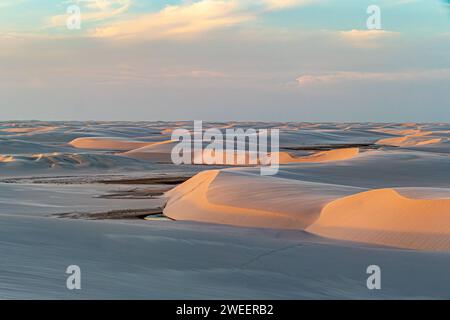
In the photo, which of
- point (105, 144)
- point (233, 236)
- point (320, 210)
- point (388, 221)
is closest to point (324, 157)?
point (320, 210)

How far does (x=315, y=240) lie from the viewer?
735 cm

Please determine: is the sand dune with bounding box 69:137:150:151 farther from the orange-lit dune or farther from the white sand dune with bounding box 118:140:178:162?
the orange-lit dune

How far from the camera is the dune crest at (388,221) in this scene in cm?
704

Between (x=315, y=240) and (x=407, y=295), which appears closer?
(x=407, y=295)

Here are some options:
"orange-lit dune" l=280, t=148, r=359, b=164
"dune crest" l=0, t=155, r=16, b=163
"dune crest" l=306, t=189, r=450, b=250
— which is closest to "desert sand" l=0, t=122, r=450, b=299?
"dune crest" l=306, t=189, r=450, b=250

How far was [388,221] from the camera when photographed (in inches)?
302

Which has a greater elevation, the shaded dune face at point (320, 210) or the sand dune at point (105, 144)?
the sand dune at point (105, 144)

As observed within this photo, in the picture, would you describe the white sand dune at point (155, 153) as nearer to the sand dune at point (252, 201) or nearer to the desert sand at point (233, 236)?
the desert sand at point (233, 236)

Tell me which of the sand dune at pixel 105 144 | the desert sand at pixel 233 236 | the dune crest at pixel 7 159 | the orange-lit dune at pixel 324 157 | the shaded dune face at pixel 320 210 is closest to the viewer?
the desert sand at pixel 233 236

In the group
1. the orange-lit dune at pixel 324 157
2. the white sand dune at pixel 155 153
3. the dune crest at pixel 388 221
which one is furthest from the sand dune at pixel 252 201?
the white sand dune at pixel 155 153
